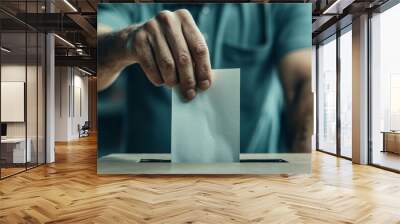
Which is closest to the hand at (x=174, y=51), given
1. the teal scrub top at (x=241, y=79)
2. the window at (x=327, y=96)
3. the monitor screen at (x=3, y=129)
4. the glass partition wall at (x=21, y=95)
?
the teal scrub top at (x=241, y=79)

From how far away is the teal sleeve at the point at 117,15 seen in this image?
20.7ft

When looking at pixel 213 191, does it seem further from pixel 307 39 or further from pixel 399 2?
pixel 399 2

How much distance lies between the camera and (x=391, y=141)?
809 centimetres

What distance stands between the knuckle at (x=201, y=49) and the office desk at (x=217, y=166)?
1853 mm

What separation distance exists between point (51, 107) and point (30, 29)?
1874 millimetres

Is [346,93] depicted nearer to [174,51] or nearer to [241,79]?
[241,79]

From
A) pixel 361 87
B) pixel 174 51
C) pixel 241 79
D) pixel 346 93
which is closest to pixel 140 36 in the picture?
pixel 174 51

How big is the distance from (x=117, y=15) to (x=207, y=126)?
251 centimetres

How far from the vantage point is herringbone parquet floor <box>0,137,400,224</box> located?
12.8 ft

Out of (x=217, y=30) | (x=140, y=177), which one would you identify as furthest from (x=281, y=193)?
(x=217, y=30)

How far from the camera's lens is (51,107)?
327 inches

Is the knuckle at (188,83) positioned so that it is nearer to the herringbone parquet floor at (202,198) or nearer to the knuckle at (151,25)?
the knuckle at (151,25)

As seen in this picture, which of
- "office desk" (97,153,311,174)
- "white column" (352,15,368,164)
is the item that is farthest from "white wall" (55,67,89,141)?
"white column" (352,15,368,164)

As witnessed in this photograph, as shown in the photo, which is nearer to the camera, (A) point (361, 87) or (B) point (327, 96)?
(A) point (361, 87)
